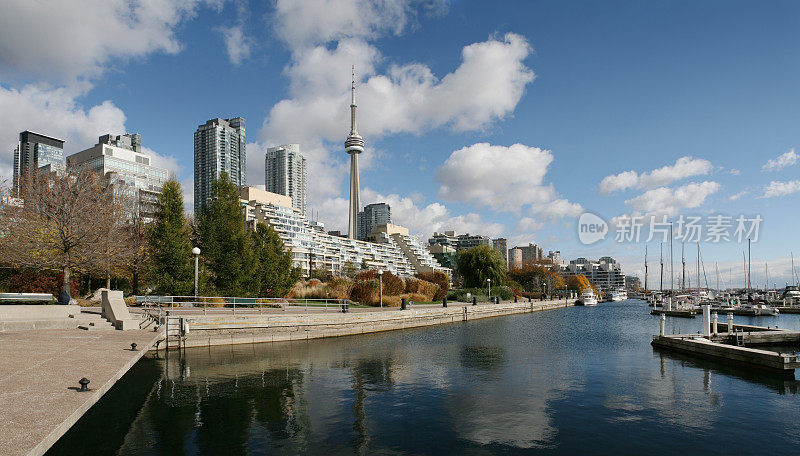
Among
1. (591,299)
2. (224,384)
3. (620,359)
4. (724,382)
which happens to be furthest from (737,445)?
(591,299)

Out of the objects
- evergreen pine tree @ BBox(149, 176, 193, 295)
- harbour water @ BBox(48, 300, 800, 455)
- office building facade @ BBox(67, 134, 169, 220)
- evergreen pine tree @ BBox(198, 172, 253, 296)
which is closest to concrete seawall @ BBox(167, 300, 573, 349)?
harbour water @ BBox(48, 300, 800, 455)

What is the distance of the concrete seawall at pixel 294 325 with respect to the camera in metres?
25.3

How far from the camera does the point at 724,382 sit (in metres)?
18.6

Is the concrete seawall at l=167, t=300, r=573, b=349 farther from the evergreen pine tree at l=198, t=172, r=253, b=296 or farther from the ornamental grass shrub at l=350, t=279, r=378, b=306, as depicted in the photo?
the evergreen pine tree at l=198, t=172, r=253, b=296

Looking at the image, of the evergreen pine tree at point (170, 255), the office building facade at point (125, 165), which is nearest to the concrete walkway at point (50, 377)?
the evergreen pine tree at point (170, 255)

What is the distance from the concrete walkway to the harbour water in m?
1.51

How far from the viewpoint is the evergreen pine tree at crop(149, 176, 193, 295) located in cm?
3164

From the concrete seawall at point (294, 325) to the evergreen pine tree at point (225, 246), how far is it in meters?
7.23

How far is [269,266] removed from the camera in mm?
37531

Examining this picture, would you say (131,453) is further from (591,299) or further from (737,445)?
(591,299)

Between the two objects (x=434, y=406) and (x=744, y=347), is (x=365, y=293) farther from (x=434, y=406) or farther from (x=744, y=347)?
(x=434, y=406)

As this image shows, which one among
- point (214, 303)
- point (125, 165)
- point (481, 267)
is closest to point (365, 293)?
point (214, 303)

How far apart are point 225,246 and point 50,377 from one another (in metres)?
24.3

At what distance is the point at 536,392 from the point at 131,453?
1226cm
